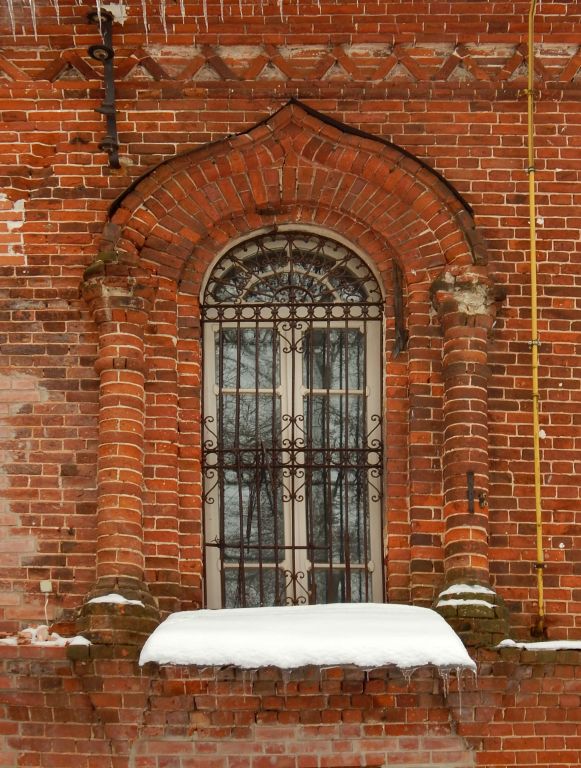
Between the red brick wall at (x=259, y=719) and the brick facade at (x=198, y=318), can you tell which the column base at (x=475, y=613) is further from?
the red brick wall at (x=259, y=719)

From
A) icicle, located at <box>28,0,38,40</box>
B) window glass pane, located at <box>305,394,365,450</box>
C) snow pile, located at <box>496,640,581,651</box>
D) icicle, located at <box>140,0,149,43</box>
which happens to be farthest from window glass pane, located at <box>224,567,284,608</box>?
icicle, located at <box>28,0,38,40</box>

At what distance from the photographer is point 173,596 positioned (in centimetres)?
1066

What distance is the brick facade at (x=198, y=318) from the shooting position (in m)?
10.2

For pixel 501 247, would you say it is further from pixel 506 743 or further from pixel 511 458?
pixel 506 743

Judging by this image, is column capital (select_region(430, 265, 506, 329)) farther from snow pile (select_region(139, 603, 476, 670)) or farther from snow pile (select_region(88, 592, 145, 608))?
snow pile (select_region(88, 592, 145, 608))

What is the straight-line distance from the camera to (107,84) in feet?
37.1

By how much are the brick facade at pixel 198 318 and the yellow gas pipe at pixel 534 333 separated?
7cm

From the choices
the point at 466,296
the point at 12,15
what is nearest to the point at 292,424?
the point at 466,296

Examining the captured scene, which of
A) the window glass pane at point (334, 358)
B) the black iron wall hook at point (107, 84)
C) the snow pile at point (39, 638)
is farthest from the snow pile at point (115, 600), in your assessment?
the black iron wall hook at point (107, 84)

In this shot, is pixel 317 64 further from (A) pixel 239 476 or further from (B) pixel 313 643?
(B) pixel 313 643

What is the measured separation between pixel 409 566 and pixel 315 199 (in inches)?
96.2

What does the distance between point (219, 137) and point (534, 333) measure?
2395 millimetres

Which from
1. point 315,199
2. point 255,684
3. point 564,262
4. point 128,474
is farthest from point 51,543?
point 564,262

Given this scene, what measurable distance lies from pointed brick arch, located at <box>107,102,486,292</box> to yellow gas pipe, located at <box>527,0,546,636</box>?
1.29ft
